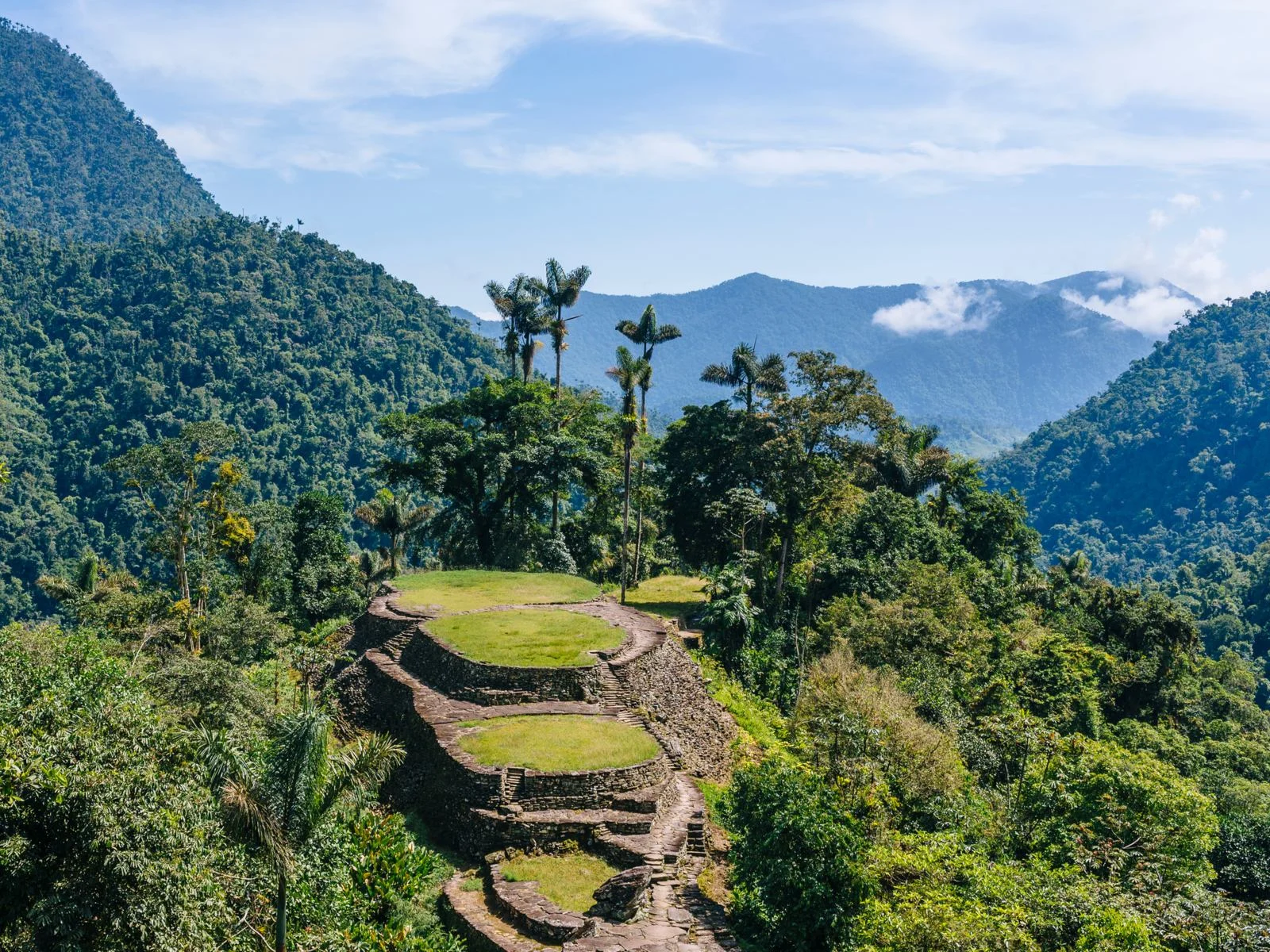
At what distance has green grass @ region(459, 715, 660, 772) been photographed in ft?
70.9

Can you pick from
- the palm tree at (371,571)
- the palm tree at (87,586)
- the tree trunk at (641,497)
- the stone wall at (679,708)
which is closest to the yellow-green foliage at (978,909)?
the stone wall at (679,708)

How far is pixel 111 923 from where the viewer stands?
1360 cm

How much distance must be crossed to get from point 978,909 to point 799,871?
3.44 meters

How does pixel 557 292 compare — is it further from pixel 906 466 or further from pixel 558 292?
pixel 906 466

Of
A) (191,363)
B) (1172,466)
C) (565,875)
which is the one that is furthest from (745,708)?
(1172,466)

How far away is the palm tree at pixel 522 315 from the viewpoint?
4697cm

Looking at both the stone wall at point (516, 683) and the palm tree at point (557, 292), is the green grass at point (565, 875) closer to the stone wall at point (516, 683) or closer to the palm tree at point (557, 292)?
the stone wall at point (516, 683)

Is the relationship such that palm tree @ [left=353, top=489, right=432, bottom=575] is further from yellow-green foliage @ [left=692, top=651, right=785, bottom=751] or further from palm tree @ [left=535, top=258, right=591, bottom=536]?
yellow-green foliage @ [left=692, top=651, right=785, bottom=751]

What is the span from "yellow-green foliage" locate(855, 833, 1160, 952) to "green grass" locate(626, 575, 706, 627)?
2103 cm

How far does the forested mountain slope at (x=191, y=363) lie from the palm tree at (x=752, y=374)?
183ft

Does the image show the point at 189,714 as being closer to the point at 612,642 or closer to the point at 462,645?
the point at 462,645

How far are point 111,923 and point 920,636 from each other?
26919 millimetres

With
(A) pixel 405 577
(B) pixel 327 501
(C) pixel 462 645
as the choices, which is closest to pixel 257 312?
(B) pixel 327 501

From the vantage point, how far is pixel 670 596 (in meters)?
42.7
